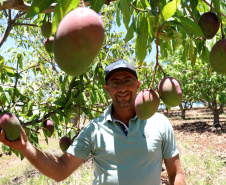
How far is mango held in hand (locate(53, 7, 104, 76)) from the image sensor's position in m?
0.40

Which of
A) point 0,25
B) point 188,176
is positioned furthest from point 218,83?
point 0,25

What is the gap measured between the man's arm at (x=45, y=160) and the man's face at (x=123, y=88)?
0.52m

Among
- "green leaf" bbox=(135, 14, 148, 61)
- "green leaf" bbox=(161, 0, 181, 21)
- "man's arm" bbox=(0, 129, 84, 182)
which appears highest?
"green leaf" bbox=(161, 0, 181, 21)

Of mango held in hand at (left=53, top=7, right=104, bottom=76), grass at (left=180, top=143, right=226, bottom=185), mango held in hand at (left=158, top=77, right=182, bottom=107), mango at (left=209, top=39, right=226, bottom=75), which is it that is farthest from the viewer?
grass at (left=180, top=143, right=226, bottom=185)

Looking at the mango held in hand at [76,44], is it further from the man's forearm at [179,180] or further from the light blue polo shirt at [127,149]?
the man's forearm at [179,180]

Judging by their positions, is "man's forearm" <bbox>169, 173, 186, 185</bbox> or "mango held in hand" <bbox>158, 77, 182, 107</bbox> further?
"man's forearm" <bbox>169, 173, 186, 185</bbox>

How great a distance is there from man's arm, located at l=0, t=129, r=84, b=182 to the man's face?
1.69 ft

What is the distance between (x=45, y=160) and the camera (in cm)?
139

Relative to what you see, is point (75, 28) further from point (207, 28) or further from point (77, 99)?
point (77, 99)

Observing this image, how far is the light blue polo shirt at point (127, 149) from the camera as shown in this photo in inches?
58.1

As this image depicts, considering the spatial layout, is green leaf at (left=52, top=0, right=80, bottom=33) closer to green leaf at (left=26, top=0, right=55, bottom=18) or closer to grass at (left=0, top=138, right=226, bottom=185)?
green leaf at (left=26, top=0, right=55, bottom=18)

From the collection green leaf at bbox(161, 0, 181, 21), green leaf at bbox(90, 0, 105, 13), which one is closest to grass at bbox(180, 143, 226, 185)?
green leaf at bbox(161, 0, 181, 21)

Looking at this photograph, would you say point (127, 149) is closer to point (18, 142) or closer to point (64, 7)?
point (18, 142)

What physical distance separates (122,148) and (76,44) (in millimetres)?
1206
